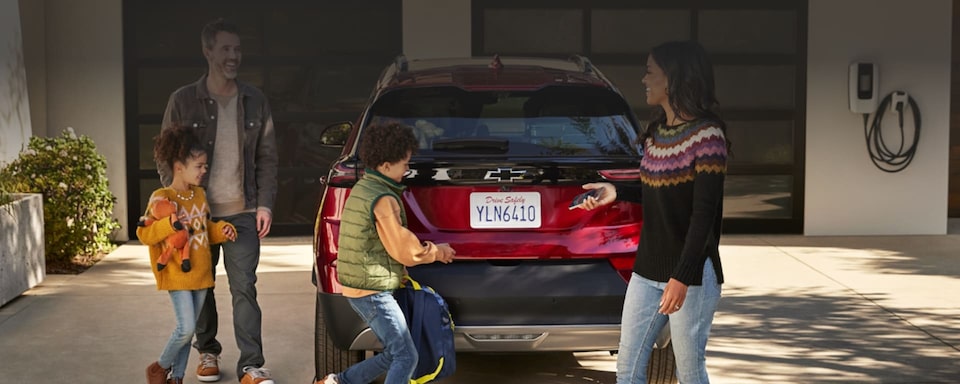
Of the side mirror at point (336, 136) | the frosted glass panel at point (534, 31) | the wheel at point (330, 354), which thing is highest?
the frosted glass panel at point (534, 31)

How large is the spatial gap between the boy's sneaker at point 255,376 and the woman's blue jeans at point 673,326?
211 cm

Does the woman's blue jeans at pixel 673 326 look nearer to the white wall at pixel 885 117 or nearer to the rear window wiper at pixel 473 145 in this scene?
the rear window wiper at pixel 473 145

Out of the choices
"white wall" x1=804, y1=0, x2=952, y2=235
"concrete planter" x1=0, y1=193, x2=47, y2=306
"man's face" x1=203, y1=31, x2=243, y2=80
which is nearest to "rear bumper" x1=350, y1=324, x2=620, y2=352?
"man's face" x1=203, y1=31, x2=243, y2=80

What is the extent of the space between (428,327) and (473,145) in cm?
91

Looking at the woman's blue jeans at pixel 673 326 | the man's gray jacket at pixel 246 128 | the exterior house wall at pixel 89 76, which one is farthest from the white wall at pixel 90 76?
the woman's blue jeans at pixel 673 326

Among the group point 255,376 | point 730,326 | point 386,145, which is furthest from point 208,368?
point 730,326

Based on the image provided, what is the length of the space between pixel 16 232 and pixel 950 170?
9.56 metres

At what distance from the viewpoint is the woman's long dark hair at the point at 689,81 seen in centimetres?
433

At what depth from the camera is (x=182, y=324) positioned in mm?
5766

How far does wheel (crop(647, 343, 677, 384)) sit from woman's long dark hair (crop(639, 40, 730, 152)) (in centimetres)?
176

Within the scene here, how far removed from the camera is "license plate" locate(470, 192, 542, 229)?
5492 millimetres

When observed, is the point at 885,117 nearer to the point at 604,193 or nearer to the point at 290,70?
the point at 290,70

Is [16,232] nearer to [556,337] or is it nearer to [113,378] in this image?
[113,378]

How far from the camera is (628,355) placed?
15.0 ft
